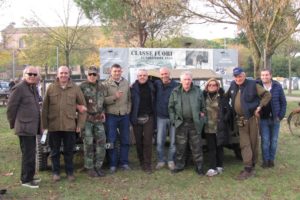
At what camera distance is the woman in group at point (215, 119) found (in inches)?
298

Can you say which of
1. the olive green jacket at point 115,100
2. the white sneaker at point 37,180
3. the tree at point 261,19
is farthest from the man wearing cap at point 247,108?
the tree at point 261,19

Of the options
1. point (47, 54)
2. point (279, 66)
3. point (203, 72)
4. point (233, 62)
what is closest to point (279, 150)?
point (203, 72)

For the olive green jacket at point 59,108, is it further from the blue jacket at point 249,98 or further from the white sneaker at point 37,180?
the blue jacket at point 249,98

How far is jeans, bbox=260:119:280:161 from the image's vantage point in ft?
26.3

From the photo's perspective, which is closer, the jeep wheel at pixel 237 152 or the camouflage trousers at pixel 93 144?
the camouflage trousers at pixel 93 144

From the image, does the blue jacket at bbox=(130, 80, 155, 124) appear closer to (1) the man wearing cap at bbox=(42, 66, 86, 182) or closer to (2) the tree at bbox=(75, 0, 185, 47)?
(1) the man wearing cap at bbox=(42, 66, 86, 182)

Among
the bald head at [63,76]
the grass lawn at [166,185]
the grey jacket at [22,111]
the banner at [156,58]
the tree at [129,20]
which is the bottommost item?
the grass lawn at [166,185]

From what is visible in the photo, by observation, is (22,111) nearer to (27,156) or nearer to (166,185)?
(27,156)

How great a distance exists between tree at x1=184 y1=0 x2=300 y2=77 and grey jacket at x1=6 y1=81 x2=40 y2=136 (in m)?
12.1

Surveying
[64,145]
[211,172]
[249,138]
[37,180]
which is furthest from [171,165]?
[37,180]

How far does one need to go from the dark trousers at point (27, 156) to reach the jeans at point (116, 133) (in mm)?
1401

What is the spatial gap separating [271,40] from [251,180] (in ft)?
39.1

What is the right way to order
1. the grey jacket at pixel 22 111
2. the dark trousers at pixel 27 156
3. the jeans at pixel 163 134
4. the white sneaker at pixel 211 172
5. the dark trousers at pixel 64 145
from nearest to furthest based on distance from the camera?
the grey jacket at pixel 22 111 → the dark trousers at pixel 27 156 → the dark trousers at pixel 64 145 → the white sneaker at pixel 211 172 → the jeans at pixel 163 134

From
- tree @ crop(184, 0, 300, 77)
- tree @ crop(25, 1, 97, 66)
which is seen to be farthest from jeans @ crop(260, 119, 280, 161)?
tree @ crop(25, 1, 97, 66)
